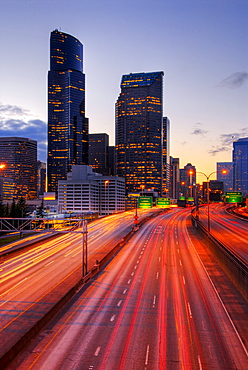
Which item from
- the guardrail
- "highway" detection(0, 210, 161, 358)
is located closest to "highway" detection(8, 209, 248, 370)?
the guardrail

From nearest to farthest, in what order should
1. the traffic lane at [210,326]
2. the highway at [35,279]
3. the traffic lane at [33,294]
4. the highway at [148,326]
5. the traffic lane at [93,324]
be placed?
the highway at [148,326] → the traffic lane at [210,326] → the traffic lane at [93,324] → the traffic lane at [33,294] → the highway at [35,279]

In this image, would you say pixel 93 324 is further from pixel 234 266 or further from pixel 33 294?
pixel 234 266

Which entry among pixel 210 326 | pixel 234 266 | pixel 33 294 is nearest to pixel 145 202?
pixel 234 266

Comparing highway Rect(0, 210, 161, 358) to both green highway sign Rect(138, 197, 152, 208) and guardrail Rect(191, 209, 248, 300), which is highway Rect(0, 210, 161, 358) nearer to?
guardrail Rect(191, 209, 248, 300)

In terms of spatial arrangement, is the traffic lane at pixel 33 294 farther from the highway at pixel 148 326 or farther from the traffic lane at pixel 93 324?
the traffic lane at pixel 93 324

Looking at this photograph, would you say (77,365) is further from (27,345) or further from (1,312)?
(1,312)

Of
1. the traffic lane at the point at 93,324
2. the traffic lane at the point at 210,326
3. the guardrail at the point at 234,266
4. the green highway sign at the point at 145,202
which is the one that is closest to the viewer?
the traffic lane at the point at 210,326

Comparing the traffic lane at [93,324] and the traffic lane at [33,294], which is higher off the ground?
the traffic lane at [33,294]

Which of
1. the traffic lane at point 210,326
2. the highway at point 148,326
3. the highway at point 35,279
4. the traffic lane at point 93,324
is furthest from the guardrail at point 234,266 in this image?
the highway at point 35,279

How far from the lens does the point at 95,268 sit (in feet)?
114

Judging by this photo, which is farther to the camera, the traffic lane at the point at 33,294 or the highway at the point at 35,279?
the highway at the point at 35,279

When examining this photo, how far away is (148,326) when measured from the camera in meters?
20.4

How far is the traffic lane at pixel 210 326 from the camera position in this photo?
16.7 metres

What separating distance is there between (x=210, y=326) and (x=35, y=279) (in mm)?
18280
